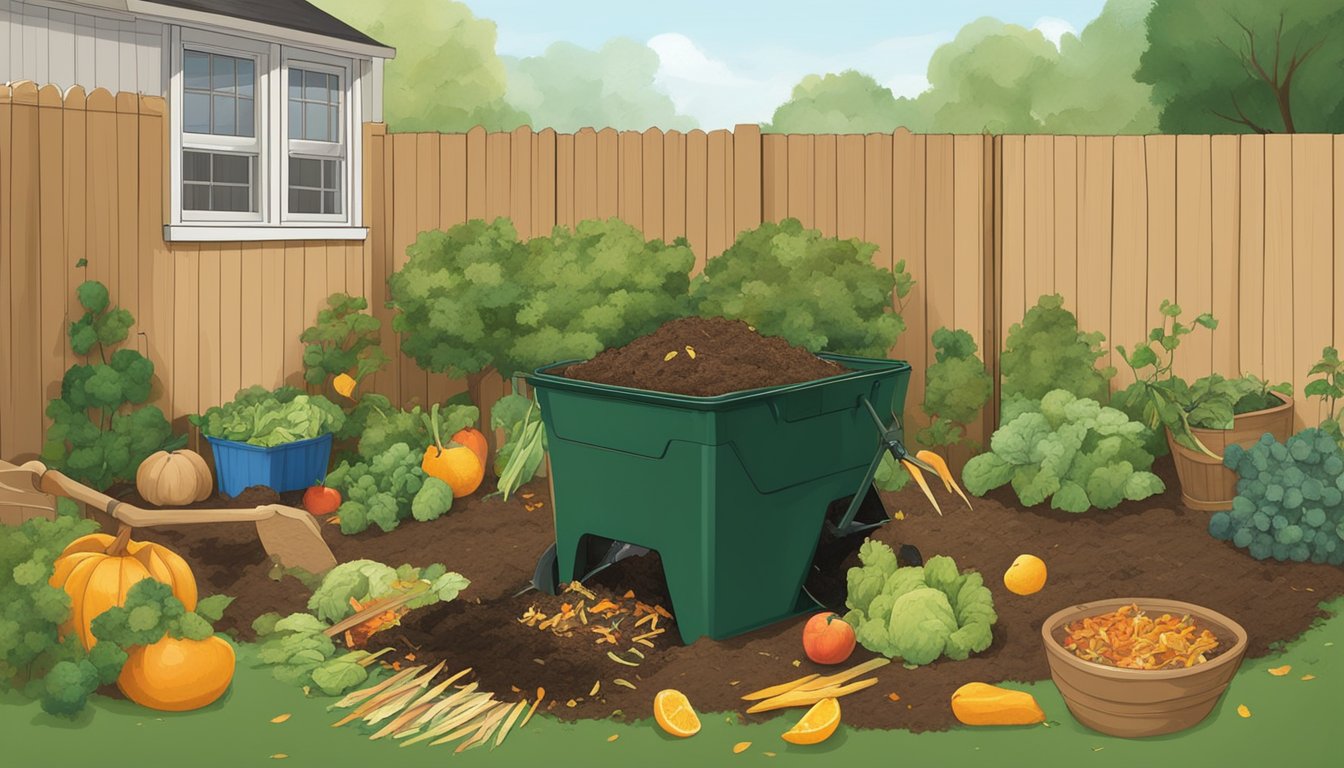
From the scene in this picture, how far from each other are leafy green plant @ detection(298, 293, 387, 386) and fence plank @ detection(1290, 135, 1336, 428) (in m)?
4.86

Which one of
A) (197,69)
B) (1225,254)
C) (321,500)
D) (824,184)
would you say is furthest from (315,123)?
(1225,254)

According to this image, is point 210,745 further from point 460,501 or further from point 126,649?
point 460,501

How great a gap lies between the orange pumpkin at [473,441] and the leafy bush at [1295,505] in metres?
3.48

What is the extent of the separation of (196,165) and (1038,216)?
18.1 feet

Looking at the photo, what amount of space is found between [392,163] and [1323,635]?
5.17 m

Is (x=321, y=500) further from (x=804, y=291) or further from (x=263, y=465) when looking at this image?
(x=804, y=291)

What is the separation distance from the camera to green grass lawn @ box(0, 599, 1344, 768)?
12.8 ft

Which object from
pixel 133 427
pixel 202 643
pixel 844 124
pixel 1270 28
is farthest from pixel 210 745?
pixel 844 124

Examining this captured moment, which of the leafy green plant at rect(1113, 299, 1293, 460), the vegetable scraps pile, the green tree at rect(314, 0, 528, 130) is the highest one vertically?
the green tree at rect(314, 0, 528, 130)

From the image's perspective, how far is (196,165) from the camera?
9180 millimetres

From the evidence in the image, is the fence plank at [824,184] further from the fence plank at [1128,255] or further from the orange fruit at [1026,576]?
the orange fruit at [1026,576]

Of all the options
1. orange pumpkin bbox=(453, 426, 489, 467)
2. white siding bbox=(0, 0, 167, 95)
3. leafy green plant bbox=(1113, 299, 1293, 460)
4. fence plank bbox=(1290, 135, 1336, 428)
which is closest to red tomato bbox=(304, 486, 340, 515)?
orange pumpkin bbox=(453, 426, 489, 467)

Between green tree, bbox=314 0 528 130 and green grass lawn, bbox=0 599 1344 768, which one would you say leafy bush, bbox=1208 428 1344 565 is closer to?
green grass lawn, bbox=0 599 1344 768

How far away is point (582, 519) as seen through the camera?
489 cm
